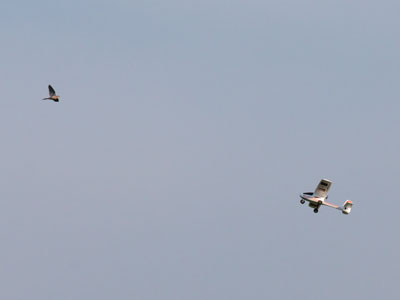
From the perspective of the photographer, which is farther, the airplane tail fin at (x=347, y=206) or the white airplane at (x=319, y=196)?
the airplane tail fin at (x=347, y=206)

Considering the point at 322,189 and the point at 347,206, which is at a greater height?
the point at 347,206

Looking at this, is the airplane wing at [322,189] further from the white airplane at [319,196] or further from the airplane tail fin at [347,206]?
the airplane tail fin at [347,206]

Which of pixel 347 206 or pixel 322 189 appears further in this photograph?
pixel 347 206

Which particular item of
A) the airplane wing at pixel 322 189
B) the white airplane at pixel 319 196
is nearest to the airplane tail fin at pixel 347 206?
the white airplane at pixel 319 196

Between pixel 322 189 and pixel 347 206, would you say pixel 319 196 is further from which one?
pixel 347 206

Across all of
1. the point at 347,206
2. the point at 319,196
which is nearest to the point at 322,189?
the point at 319,196

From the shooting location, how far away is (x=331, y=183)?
190375mm

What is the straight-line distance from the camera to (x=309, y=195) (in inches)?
7520

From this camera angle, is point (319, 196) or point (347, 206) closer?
point (319, 196)

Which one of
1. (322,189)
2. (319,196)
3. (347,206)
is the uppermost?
(347,206)

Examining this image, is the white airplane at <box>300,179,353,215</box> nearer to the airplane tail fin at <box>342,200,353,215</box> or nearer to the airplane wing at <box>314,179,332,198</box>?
the airplane wing at <box>314,179,332,198</box>

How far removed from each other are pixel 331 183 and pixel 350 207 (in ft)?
28.4

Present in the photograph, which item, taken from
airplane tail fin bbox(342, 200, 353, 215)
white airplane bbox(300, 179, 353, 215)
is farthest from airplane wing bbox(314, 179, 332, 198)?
airplane tail fin bbox(342, 200, 353, 215)

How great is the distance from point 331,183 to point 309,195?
4564 millimetres
